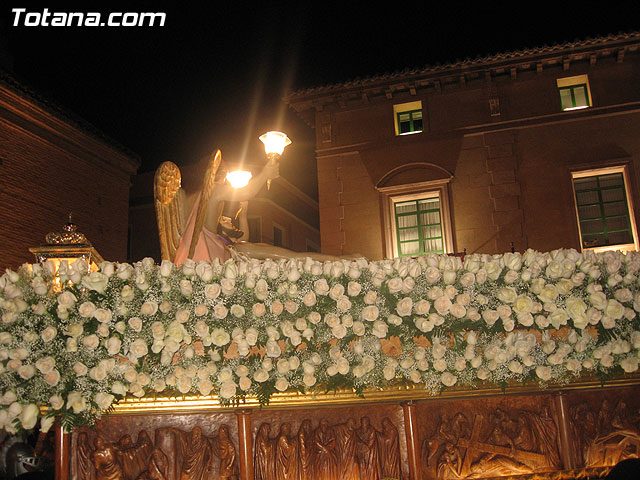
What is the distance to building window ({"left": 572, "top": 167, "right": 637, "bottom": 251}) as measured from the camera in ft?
55.4

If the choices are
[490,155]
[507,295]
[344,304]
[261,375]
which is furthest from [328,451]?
[490,155]

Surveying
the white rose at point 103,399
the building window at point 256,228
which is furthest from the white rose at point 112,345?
the building window at point 256,228

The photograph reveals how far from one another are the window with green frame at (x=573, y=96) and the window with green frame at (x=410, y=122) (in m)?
4.28

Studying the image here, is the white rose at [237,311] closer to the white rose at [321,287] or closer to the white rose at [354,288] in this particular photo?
the white rose at [321,287]

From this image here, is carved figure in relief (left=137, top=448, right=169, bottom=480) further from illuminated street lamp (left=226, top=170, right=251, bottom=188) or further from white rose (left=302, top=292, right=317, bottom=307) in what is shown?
illuminated street lamp (left=226, top=170, right=251, bottom=188)

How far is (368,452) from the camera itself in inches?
174

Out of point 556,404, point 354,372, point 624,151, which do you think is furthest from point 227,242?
point 624,151

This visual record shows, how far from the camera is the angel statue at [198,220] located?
18.7ft

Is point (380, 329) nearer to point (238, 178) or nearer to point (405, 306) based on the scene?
point (405, 306)

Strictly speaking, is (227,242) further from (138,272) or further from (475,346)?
(475,346)

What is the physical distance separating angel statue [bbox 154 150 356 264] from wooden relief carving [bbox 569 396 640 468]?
7.92ft

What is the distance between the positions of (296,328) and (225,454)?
1.15 m

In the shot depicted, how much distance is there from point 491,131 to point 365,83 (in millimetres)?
4157

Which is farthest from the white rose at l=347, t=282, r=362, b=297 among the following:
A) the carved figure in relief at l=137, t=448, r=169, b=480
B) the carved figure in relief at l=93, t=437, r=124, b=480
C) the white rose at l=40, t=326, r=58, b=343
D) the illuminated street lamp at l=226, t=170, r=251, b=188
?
the illuminated street lamp at l=226, t=170, r=251, b=188
